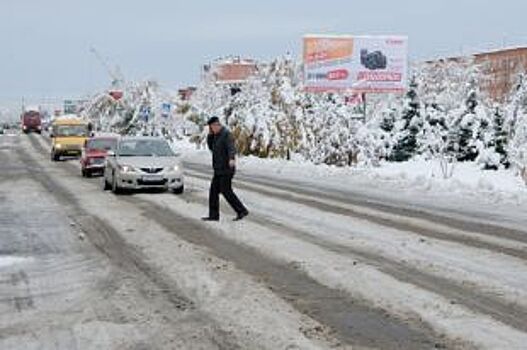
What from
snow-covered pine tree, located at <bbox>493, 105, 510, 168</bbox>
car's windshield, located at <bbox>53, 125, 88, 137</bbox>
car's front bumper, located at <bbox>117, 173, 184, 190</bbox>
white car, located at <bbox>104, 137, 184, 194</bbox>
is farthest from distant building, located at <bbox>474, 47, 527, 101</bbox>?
car's front bumper, located at <bbox>117, 173, 184, 190</bbox>

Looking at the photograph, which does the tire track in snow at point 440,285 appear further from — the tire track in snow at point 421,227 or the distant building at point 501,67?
the distant building at point 501,67

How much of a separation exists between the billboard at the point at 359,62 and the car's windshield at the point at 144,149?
92.5ft

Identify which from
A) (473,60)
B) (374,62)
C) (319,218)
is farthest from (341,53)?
(319,218)

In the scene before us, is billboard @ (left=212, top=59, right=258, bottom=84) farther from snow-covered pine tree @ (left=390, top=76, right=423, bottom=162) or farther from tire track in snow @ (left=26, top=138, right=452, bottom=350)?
tire track in snow @ (left=26, top=138, right=452, bottom=350)

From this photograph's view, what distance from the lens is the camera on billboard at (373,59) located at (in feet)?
175

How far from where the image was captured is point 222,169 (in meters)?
16.8

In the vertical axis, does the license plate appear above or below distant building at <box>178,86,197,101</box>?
below

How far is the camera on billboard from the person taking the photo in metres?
53.5

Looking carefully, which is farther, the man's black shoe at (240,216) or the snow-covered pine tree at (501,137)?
the snow-covered pine tree at (501,137)

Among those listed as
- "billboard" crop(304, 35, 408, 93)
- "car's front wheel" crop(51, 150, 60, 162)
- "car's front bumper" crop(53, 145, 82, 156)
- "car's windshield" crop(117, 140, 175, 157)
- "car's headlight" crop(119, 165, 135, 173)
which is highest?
"billboard" crop(304, 35, 408, 93)

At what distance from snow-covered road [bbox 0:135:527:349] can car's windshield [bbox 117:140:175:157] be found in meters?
Answer: 4.78

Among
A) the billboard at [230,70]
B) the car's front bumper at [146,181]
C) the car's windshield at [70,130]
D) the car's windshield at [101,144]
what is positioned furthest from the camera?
the billboard at [230,70]

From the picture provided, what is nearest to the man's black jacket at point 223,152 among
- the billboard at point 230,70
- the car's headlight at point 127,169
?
the car's headlight at point 127,169

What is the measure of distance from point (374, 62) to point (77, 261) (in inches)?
1712
